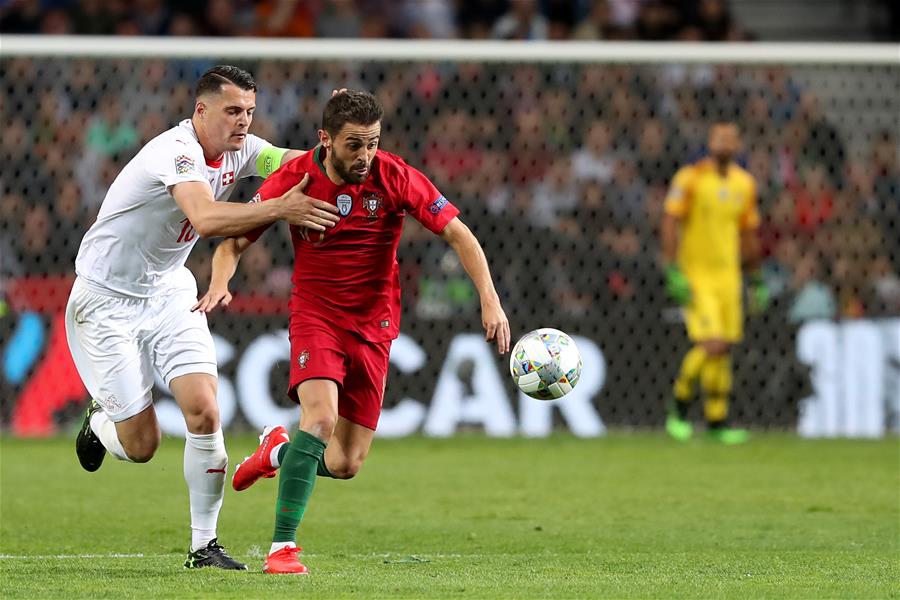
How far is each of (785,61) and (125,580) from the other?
9180 millimetres

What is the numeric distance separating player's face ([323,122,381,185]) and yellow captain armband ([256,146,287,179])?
62 cm

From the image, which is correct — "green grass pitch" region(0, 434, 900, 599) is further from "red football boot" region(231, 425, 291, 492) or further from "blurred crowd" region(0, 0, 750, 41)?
"blurred crowd" region(0, 0, 750, 41)

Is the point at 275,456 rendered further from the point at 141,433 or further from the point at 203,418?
the point at 141,433

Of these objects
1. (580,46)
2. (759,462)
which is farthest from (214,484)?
(580,46)

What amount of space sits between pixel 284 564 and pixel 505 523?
2323 mm

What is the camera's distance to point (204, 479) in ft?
21.9

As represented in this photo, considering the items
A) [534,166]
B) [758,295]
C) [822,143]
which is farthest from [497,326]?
[822,143]

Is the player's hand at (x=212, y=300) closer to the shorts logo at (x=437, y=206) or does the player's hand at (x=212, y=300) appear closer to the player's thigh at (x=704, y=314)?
the shorts logo at (x=437, y=206)

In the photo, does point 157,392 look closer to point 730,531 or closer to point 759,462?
point 759,462

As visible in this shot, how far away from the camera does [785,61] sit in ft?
44.9

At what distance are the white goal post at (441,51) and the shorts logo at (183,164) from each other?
6679 millimetres

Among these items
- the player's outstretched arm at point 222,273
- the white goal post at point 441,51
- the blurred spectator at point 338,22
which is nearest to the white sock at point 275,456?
the player's outstretched arm at point 222,273

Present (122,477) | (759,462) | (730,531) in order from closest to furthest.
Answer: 1. (730,531)
2. (122,477)
3. (759,462)

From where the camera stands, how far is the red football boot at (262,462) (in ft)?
22.4
